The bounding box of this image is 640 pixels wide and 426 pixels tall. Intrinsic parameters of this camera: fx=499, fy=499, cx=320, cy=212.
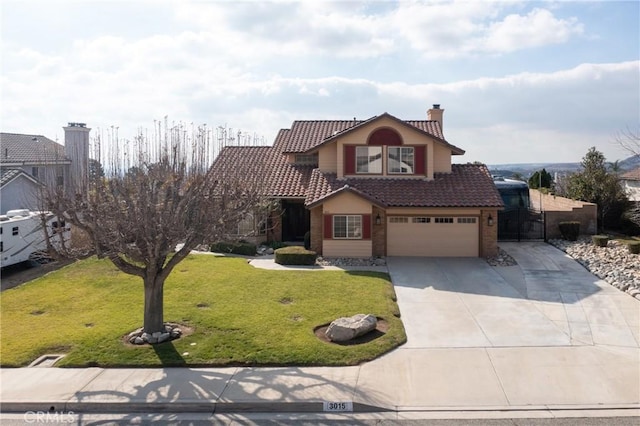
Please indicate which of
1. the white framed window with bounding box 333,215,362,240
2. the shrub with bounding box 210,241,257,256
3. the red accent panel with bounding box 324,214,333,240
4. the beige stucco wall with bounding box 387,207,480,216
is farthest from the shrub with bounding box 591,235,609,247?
the shrub with bounding box 210,241,257,256

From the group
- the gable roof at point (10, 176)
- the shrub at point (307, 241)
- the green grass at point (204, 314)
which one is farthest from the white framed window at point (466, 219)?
the gable roof at point (10, 176)

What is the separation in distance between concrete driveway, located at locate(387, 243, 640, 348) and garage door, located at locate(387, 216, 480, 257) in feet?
3.44

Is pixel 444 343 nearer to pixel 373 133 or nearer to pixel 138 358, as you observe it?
pixel 138 358

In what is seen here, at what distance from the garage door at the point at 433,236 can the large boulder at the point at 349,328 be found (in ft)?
35.4

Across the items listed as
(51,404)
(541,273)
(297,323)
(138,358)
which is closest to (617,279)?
(541,273)

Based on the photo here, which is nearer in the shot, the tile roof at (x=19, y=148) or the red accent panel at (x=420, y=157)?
the red accent panel at (x=420, y=157)

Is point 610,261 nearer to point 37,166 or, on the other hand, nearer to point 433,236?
point 433,236

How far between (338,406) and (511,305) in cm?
846

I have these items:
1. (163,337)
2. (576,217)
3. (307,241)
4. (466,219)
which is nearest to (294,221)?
(307,241)

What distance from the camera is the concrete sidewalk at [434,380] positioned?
8914mm

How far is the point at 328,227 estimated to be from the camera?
2267 centimetres

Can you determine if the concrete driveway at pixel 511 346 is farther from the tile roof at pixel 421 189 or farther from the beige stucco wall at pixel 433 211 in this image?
the tile roof at pixel 421 189

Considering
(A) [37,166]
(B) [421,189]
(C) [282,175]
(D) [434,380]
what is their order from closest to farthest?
(D) [434,380] < (A) [37,166] < (B) [421,189] < (C) [282,175]

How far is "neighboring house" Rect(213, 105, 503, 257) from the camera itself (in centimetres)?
2261
